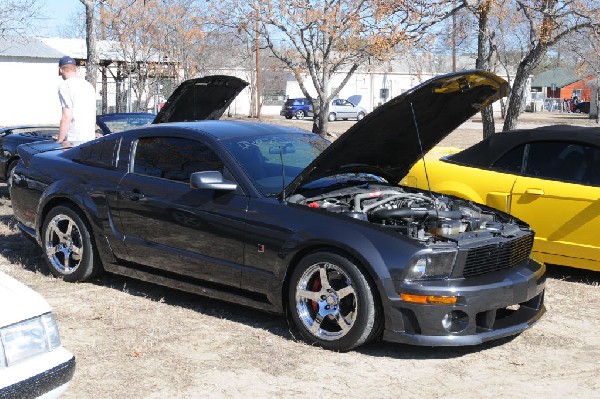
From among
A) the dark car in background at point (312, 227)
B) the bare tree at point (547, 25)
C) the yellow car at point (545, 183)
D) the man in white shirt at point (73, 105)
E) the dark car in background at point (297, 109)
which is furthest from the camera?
the dark car in background at point (297, 109)

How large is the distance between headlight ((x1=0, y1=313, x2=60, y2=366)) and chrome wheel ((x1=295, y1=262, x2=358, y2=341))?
1.91 metres

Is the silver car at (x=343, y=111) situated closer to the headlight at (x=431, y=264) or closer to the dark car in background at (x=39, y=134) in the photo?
the dark car in background at (x=39, y=134)

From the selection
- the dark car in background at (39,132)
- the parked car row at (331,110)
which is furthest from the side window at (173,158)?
the parked car row at (331,110)

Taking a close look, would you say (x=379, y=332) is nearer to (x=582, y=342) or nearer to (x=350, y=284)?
(x=350, y=284)

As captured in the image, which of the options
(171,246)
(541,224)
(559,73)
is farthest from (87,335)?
(559,73)

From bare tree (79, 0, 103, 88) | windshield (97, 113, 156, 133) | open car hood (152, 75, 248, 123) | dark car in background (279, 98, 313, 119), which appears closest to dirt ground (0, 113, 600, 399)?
open car hood (152, 75, 248, 123)

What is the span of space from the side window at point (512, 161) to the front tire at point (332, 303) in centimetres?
295

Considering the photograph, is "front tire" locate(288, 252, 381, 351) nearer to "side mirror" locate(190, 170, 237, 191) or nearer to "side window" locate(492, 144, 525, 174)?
→ "side mirror" locate(190, 170, 237, 191)

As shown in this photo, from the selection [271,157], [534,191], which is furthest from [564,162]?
[271,157]

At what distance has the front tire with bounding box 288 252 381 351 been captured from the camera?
4.98 m

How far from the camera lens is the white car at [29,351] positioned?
337 cm

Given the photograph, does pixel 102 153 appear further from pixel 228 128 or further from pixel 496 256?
pixel 496 256

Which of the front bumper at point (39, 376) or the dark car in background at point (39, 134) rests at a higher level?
the dark car in background at point (39, 134)

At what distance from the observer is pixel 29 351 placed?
3.51m
